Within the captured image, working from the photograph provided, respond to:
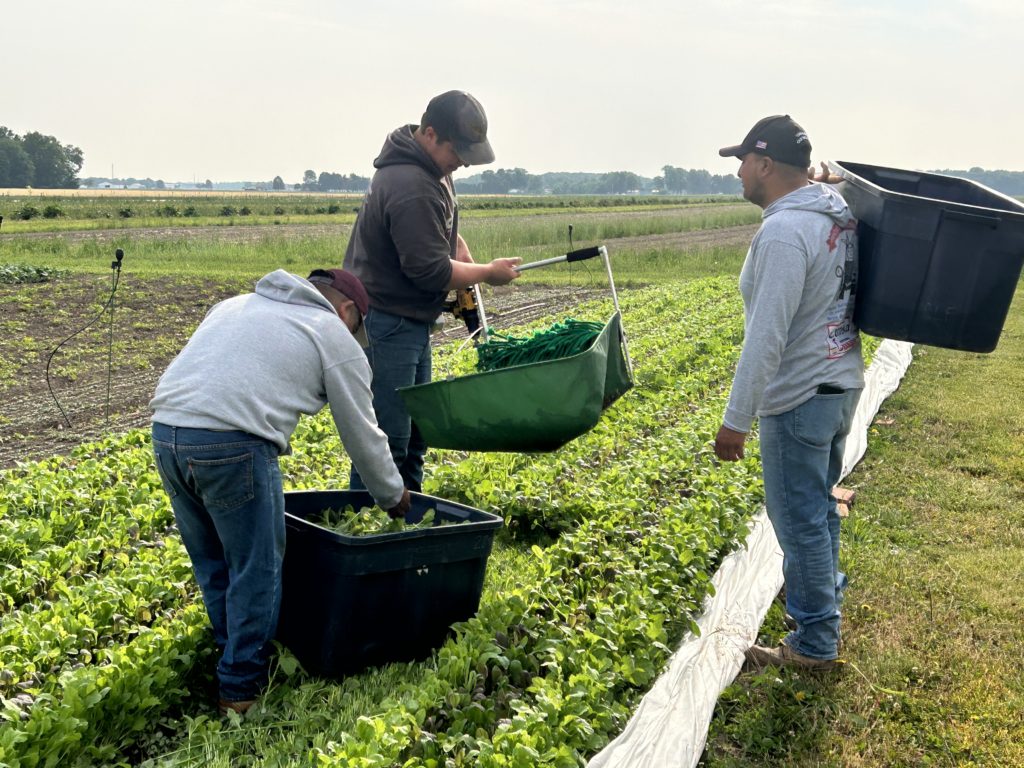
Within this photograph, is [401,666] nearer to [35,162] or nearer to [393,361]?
[393,361]

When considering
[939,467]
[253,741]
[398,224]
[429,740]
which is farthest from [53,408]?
[939,467]

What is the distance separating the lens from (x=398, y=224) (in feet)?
14.0

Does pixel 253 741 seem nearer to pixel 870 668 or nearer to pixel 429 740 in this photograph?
pixel 429 740

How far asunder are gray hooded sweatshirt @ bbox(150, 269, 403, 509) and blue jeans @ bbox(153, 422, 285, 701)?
77 mm

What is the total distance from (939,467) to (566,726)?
5.41 metres

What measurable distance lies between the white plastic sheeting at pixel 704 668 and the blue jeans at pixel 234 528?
4.25 ft

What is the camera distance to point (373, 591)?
3613mm

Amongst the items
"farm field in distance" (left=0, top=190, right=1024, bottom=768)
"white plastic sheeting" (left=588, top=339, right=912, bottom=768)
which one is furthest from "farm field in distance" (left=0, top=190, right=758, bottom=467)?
"white plastic sheeting" (left=588, top=339, right=912, bottom=768)

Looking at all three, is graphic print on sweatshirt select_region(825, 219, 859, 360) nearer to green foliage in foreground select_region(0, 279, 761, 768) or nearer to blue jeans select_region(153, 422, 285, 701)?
green foliage in foreground select_region(0, 279, 761, 768)

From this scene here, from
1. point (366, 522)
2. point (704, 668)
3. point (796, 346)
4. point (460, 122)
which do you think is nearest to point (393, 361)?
point (366, 522)

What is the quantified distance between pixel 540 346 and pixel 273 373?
1.33 meters

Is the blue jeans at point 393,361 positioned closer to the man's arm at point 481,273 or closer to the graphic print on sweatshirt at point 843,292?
the man's arm at point 481,273

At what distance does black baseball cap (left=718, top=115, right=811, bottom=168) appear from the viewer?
359cm

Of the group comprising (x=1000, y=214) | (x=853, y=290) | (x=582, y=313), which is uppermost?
(x=1000, y=214)
